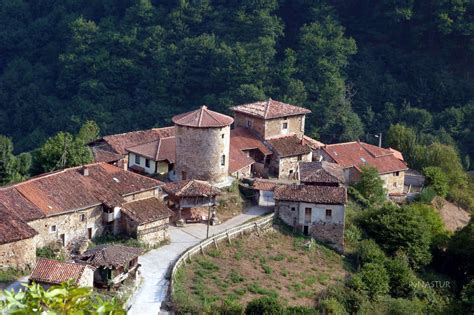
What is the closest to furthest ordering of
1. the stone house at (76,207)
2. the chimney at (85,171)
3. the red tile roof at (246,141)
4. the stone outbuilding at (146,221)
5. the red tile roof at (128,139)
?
the stone house at (76,207)
the stone outbuilding at (146,221)
the chimney at (85,171)
the red tile roof at (246,141)
the red tile roof at (128,139)

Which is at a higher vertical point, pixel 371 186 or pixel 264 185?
pixel 264 185

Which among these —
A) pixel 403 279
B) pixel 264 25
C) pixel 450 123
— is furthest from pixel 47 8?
pixel 403 279

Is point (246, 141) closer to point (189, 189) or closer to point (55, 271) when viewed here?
point (189, 189)

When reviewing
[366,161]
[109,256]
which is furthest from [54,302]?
[366,161]

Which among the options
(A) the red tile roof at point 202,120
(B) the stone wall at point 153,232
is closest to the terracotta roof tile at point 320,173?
(A) the red tile roof at point 202,120

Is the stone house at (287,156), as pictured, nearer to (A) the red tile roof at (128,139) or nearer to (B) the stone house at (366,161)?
(B) the stone house at (366,161)

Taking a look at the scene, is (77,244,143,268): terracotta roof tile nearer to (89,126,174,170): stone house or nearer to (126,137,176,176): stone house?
(126,137,176,176): stone house
